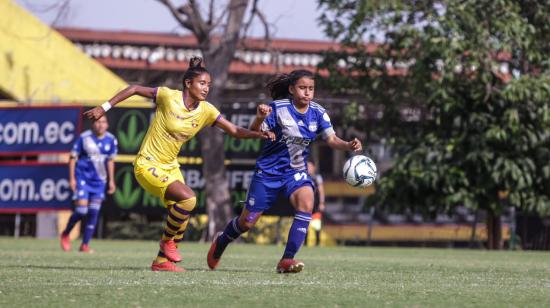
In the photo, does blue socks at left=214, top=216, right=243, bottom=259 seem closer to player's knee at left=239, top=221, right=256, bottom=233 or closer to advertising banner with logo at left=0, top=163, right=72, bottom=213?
player's knee at left=239, top=221, right=256, bottom=233

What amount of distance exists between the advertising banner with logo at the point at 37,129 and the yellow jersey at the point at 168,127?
13318 mm

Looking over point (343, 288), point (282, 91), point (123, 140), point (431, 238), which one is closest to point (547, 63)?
point (431, 238)

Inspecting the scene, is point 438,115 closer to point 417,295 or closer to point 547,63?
point 547,63

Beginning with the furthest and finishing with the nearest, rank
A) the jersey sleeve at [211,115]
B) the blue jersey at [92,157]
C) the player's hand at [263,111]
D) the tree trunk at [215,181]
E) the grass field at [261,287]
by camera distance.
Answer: the tree trunk at [215,181] < the blue jersey at [92,157] < the jersey sleeve at [211,115] < the player's hand at [263,111] < the grass field at [261,287]

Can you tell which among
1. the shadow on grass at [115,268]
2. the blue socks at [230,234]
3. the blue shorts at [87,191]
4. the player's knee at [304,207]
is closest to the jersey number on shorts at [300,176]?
the player's knee at [304,207]

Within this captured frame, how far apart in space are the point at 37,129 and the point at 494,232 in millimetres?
9789

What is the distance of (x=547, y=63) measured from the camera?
2069cm

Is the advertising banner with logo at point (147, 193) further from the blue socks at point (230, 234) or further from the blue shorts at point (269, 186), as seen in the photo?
the blue shorts at point (269, 186)

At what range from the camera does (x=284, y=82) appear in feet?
34.3

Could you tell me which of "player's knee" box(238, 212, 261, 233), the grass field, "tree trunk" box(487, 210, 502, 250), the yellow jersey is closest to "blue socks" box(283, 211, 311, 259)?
the grass field

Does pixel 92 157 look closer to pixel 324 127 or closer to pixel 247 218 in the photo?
pixel 247 218

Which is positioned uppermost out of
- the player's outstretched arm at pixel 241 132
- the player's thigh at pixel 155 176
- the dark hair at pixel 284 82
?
the dark hair at pixel 284 82

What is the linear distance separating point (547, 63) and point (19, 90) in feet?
38.7

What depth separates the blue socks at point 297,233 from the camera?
32.6 feet
